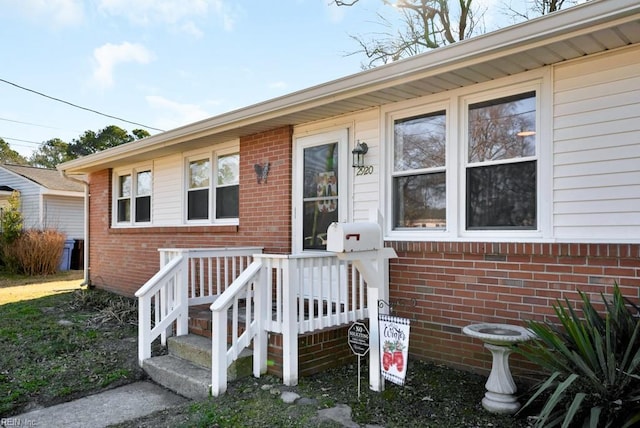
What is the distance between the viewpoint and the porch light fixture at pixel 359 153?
5.07 meters

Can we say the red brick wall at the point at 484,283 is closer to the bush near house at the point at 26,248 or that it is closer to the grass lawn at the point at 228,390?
the grass lawn at the point at 228,390

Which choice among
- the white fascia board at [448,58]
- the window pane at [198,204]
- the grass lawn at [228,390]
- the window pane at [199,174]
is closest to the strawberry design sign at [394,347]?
the grass lawn at [228,390]

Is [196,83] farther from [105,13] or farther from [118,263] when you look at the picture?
[118,263]

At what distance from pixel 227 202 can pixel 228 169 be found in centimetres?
52

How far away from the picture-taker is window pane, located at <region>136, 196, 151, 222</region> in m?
8.80

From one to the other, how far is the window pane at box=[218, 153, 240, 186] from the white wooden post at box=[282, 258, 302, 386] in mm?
3145

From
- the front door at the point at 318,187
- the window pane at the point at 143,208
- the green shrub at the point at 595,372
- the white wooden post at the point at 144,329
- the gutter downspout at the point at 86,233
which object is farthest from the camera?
the gutter downspout at the point at 86,233

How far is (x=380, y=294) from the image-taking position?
12.7 feet

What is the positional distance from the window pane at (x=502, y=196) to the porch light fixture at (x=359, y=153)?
123 centimetres

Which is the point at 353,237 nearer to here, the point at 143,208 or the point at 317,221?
the point at 317,221

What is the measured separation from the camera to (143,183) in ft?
29.6

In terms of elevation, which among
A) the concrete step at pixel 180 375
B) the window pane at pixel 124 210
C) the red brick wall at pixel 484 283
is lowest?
the concrete step at pixel 180 375

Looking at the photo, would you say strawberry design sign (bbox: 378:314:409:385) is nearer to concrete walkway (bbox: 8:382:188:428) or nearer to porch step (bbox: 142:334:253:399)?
porch step (bbox: 142:334:253:399)

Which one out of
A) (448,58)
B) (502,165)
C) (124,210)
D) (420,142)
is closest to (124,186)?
(124,210)
